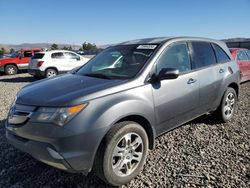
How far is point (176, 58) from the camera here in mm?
3977

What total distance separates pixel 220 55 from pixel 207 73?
88cm

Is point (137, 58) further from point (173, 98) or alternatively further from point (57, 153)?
point (57, 153)

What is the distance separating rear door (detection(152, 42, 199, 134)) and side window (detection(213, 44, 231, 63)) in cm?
107

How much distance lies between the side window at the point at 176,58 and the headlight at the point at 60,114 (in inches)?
55.0

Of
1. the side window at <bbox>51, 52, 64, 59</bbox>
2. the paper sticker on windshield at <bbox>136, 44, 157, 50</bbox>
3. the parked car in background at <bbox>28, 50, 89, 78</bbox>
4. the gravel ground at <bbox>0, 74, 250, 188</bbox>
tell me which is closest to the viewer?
the gravel ground at <bbox>0, 74, 250, 188</bbox>

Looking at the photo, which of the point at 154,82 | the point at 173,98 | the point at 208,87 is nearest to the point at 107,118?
the point at 154,82

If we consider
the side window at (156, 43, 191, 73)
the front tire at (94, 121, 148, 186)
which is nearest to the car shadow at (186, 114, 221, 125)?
the side window at (156, 43, 191, 73)

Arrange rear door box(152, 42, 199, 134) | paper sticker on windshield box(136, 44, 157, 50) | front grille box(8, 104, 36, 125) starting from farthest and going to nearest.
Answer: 1. paper sticker on windshield box(136, 44, 157, 50)
2. rear door box(152, 42, 199, 134)
3. front grille box(8, 104, 36, 125)

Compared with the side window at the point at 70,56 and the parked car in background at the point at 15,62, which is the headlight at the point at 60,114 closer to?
the side window at the point at 70,56

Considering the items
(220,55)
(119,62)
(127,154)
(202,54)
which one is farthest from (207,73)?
(127,154)

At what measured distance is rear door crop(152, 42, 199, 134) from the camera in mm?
3492

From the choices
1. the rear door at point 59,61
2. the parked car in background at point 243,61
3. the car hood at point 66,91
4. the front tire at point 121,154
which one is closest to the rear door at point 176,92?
the front tire at point 121,154

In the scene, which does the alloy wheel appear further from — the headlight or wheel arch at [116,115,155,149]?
the headlight

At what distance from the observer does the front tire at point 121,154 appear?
2.86 metres
